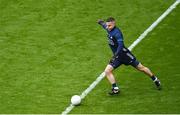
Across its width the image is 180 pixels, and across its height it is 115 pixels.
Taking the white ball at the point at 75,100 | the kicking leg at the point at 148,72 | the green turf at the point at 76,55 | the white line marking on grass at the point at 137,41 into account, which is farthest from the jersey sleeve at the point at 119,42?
the white ball at the point at 75,100

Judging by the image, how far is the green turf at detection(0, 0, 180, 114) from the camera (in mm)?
17031

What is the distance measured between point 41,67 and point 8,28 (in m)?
3.19

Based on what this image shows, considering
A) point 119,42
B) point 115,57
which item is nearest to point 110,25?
point 119,42

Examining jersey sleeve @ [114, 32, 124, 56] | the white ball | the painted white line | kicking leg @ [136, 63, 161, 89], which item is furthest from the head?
the painted white line

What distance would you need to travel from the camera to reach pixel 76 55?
19859mm

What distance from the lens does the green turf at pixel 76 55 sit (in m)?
17.0

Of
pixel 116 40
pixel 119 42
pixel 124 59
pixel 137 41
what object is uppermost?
pixel 137 41

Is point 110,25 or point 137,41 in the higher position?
point 137,41

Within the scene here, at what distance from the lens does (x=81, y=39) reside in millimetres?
20812

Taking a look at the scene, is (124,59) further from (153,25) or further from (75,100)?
(153,25)

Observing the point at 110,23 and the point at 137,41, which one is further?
the point at 137,41

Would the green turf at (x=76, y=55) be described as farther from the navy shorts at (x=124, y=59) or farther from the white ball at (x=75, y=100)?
the navy shorts at (x=124, y=59)

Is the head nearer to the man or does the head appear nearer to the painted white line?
the man

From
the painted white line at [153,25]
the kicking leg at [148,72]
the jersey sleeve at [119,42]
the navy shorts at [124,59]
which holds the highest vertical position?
the painted white line at [153,25]
